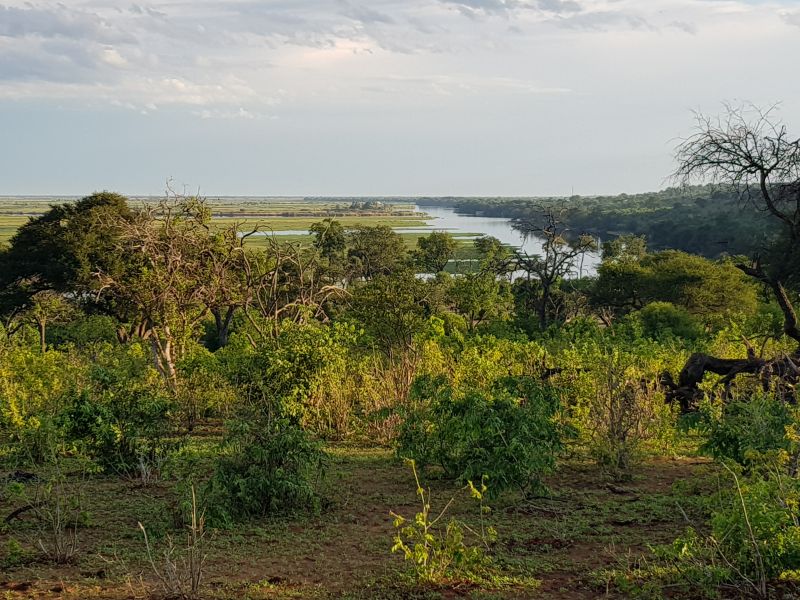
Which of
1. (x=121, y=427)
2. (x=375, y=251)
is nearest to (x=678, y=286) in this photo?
(x=121, y=427)

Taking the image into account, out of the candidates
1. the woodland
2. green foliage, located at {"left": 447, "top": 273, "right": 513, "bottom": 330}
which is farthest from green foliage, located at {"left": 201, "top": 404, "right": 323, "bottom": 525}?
green foliage, located at {"left": 447, "top": 273, "right": 513, "bottom": 330}

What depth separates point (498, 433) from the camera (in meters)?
7.37

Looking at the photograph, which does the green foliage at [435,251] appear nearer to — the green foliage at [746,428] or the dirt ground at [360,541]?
the dirt ground at [360,541]

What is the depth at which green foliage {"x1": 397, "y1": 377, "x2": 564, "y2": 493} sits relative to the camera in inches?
288

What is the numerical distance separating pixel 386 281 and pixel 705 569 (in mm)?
9852

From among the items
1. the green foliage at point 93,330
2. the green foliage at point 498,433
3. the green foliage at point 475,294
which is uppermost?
the green foliage at point 498,433

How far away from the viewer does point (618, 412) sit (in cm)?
926

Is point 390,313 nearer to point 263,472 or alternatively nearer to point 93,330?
point 263,472

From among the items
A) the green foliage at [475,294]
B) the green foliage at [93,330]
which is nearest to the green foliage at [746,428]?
the green foliage at [93,330]

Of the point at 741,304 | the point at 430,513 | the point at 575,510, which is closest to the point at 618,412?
the point at 575,510

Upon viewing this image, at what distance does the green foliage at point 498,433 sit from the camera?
7.31 m

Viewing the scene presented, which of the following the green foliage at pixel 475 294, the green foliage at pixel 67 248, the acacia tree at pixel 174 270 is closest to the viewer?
the acacia tree at pixel 174 270

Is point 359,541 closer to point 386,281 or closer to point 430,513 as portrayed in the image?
point 430,513

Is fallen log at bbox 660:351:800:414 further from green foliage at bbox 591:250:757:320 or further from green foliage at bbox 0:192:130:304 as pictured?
green foliage at bbox 591:250:757:320
